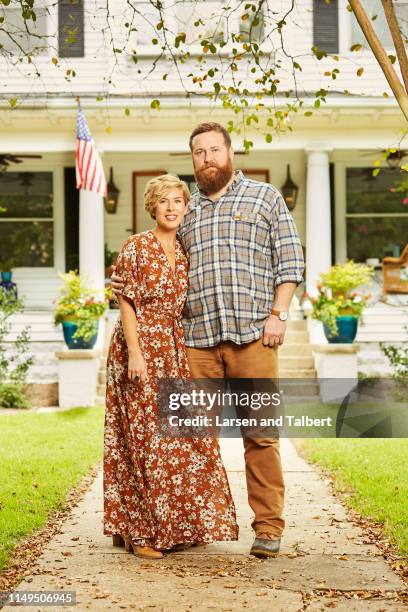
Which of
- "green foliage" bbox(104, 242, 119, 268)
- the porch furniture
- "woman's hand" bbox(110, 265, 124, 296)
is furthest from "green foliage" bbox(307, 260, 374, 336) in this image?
"woman's hand" bbox(110, 265, 124, 296)

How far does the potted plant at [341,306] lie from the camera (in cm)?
1177

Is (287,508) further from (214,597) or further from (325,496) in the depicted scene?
(214,597)

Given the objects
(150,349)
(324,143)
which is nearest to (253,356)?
(150,349)

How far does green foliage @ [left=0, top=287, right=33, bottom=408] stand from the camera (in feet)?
38.1

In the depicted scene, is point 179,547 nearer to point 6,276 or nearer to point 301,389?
point 301,389

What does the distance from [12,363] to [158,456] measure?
859cm

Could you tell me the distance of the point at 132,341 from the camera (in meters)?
4.57

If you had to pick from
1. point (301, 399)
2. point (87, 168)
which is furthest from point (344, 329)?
point (87, 168)

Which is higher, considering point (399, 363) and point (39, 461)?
point (399, 363)

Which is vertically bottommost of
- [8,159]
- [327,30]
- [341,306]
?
[341,306]

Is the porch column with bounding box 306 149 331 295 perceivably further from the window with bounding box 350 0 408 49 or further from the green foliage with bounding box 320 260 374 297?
the window with bounding box 350 0 408 49

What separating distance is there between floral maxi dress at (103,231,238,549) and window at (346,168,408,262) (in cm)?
1062

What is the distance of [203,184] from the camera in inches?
184

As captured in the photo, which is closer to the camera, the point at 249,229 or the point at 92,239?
the point at 249,229
